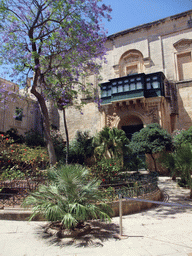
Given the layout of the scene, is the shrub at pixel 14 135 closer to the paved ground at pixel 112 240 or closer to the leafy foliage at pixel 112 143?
the leafy foliage at pixel 112 143

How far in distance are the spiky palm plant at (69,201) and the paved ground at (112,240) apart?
43cm

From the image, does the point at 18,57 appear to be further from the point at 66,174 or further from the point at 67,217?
the point at 67,217

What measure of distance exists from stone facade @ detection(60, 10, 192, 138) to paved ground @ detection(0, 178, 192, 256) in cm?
1362

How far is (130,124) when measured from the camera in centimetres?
2122

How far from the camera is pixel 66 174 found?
4672mm

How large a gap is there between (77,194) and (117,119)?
15966 millimetres

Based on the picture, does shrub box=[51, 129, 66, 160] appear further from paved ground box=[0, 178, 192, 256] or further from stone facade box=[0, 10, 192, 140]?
paved ground box=[0, 178, 192, 256]

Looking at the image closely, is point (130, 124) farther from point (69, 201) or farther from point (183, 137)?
point (69, 201)

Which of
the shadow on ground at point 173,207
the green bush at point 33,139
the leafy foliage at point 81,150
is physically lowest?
the shadow on ground at point 173,207

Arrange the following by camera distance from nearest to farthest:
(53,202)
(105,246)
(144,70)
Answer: (105,246) < (53,202) < (144,70)

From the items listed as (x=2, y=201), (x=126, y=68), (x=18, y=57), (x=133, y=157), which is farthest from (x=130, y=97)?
(x=2, y=201)

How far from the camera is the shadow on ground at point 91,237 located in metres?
4.12

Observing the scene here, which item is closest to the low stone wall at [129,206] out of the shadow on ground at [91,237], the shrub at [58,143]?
the shadow on ground at [91,237]

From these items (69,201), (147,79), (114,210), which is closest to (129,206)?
(114,210)
